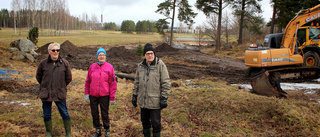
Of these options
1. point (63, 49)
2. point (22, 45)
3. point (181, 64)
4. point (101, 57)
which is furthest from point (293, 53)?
point (63, 49)

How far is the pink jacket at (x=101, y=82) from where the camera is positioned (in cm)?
393

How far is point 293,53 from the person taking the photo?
10234mm

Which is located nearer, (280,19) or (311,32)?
(311,32)

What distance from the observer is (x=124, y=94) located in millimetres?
7332

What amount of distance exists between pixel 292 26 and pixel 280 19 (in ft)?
51.2

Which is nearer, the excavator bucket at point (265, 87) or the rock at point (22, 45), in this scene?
the excavator bucket at point (265, 87)

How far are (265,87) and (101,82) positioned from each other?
5740 millimetres

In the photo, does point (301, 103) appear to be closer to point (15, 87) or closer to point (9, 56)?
point (15, 87)

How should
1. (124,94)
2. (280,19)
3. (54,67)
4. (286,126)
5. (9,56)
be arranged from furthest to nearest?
(280,19) → (9,56) → (124,94) → (286,126) → (54,67)

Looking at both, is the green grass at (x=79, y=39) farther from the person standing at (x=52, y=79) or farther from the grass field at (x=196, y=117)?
the person standing at (x=52, y=79)

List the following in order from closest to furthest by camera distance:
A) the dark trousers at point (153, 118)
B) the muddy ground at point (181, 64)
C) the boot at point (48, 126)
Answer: the dark trousers at point (153, 118) → the boot at point (48, 126) → the muddy ground at point (181, 64)

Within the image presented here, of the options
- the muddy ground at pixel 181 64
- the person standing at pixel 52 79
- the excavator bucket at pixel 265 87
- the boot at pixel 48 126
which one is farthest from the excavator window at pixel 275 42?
the boot at pixel 48 126

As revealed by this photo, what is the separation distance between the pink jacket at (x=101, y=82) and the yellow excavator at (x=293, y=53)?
7.53 m

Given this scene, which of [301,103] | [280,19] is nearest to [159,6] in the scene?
[280,19]
